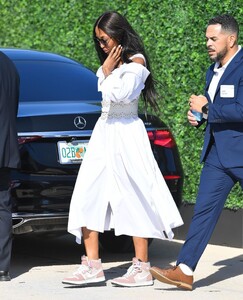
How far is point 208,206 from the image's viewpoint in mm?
7074

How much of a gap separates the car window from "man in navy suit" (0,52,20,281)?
579mm

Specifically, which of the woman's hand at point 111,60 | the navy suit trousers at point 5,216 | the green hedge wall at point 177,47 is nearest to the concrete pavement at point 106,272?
the navy suit trousers at point 5,216

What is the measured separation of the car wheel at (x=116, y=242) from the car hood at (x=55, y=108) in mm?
1228

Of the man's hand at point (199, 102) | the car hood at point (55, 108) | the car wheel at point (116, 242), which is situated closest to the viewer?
the man's hand at point (199, 102)

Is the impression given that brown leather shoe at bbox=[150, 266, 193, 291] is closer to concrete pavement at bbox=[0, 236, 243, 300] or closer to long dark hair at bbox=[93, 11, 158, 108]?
concrete pavement at bbox=[0, 236, 243, 300]

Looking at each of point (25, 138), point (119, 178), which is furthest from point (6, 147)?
point (119, 178)

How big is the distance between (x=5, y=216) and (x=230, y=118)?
1.76 m

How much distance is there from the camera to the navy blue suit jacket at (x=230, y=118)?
689cm

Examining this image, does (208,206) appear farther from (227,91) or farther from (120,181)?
(227,91)

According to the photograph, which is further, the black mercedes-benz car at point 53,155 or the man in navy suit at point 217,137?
the black mercedes-benz car at point 53,155

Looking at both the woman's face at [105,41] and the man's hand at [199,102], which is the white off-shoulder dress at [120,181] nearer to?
the woman's face at [105,41]

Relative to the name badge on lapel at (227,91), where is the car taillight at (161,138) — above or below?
below

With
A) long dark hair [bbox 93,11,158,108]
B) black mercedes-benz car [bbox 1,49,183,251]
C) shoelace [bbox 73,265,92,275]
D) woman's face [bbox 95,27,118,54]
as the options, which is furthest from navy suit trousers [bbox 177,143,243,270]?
black mercedes-benz car [bbox 1,49,183,251]

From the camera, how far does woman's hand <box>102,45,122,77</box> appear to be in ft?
23.9
